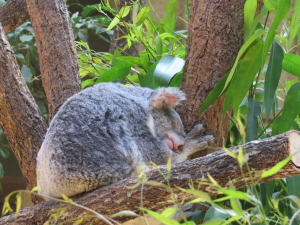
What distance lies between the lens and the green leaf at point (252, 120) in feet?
4.92

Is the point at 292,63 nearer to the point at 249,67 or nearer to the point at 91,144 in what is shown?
the point at 249,67

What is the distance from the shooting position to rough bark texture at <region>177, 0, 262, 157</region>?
1.65 m

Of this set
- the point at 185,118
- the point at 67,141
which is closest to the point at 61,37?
the point at 67,141

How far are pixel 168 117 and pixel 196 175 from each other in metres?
0.66

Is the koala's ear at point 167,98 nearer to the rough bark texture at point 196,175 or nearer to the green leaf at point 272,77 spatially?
the green leaf at point 272,77

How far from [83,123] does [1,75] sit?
0.72m

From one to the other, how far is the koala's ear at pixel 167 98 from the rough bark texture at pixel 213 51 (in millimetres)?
63

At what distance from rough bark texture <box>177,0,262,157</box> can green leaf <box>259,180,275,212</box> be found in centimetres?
32

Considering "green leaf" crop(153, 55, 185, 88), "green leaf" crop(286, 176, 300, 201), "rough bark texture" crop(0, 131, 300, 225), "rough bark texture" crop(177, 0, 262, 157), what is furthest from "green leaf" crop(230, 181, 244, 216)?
"green leaf" crop(153, 55, 185, 88)

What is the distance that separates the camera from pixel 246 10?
4.81ft

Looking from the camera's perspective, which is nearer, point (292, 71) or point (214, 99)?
point (214, 99)

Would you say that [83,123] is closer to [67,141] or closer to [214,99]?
[67,141]

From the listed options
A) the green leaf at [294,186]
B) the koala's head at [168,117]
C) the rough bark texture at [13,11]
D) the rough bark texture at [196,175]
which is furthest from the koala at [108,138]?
the rough bark texture at [13,11]

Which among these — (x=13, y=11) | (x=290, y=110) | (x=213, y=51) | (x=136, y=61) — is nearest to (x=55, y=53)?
(x=136, y=61)
